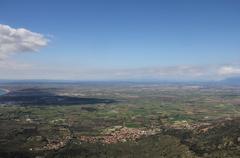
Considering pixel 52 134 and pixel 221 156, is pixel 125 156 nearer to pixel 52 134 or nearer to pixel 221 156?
pixel 221 156

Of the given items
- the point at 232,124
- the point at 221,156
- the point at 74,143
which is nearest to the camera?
the point at 221,156

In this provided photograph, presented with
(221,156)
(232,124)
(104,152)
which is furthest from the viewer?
(232,124)

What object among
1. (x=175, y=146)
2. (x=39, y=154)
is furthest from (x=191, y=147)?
(x=39, y=154)

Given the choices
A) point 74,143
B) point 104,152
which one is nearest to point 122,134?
point 74,143

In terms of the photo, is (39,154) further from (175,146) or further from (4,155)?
(175,146)

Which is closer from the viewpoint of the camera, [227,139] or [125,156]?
[125,156]

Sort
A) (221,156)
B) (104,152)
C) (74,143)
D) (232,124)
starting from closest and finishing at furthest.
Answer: (221,156)
(104,152)
(74,143)
(232,124)

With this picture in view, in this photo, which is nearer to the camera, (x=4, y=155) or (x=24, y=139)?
(x=4, y=155)

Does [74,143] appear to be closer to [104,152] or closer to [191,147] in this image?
[104,152]
